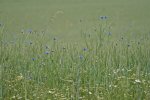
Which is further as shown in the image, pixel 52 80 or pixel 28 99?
pixel 52 80

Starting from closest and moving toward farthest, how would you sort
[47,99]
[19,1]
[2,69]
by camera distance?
[47,99] < [2,69] < [19,1]

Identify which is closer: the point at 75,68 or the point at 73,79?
the point at 73,79

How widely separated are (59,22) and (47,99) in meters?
4.28

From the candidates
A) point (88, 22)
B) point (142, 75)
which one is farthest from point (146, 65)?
point (88, 22)

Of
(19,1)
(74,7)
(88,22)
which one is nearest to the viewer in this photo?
(88,22)

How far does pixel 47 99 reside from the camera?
83.2 inches

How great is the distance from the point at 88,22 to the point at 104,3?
1.68m

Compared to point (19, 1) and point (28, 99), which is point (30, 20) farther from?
point (28, 99)

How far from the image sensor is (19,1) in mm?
8648

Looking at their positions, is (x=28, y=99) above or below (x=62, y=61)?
below

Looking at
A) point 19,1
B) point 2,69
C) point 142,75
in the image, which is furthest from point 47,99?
point 19,1

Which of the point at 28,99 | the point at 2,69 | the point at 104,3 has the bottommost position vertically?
the point at 28,99

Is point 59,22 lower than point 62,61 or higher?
higher

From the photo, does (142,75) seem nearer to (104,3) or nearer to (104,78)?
(104,78)
